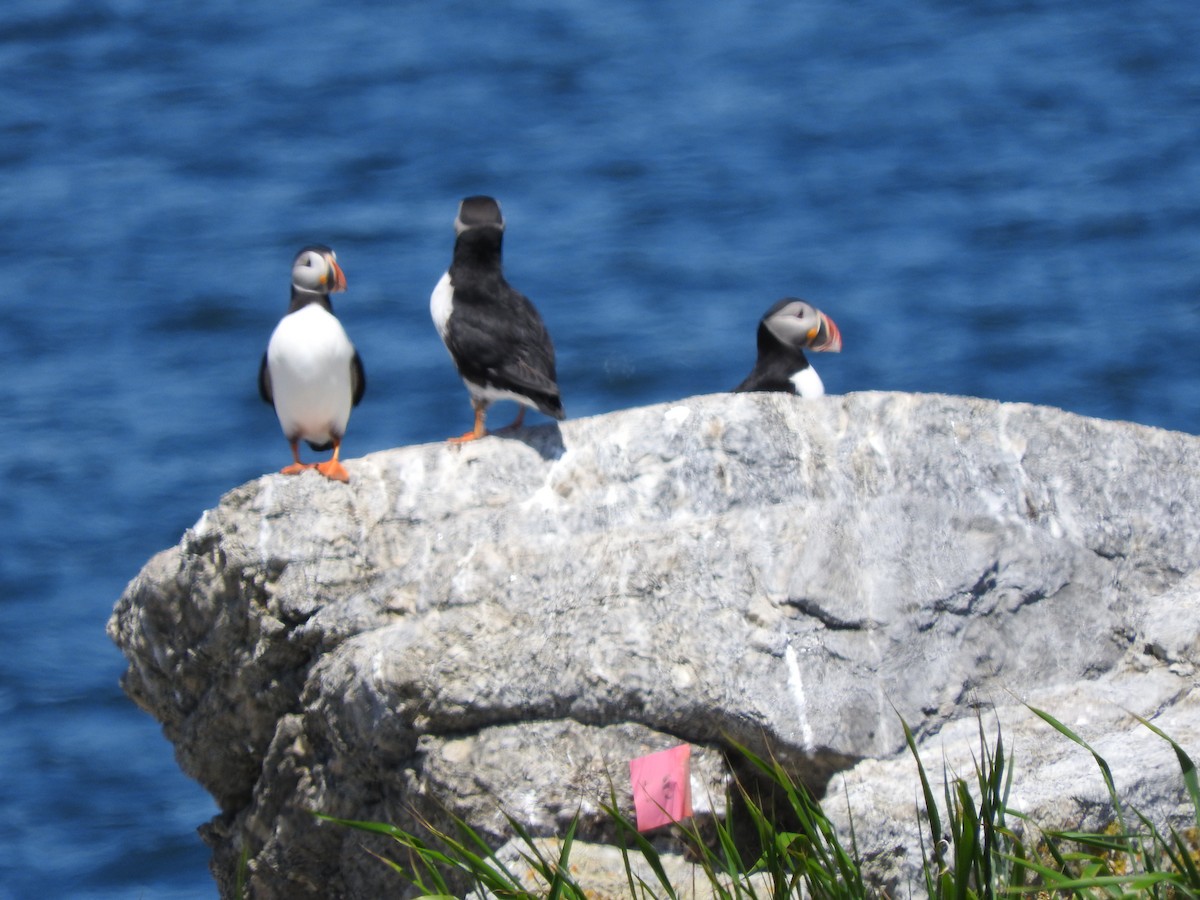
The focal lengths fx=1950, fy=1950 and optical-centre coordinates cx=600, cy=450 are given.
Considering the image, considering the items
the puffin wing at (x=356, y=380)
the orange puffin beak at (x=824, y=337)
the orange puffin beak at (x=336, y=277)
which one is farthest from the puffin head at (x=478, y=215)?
the orange puffin beak at (x=824, y=337)

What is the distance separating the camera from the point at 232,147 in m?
18.5

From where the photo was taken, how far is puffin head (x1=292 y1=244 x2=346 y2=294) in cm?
662

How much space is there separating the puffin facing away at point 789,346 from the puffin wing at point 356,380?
58.7 inches

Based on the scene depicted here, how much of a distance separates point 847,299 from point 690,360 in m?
1.51

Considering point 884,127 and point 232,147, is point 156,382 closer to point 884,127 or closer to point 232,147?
point 232,147

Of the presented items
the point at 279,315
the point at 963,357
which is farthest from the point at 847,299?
the point at 279,315

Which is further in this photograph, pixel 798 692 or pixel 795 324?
pixel 795 324

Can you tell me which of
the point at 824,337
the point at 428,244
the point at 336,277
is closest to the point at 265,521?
the point at 336,277

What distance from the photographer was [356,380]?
6.77 meters

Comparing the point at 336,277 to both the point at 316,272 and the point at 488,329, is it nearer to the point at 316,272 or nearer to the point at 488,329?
the point at 316,272

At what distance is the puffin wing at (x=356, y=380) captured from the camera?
670 cm

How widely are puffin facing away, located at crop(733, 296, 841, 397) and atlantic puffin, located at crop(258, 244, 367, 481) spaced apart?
161 centimetres

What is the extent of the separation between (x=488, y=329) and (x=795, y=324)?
5.93 ft

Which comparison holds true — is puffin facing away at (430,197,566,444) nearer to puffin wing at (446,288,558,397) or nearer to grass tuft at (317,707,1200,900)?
puffin wing at (446,288,558,397)
